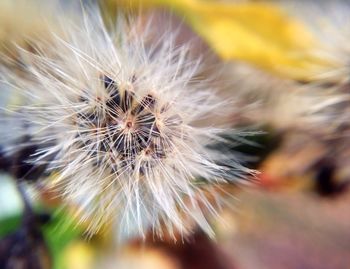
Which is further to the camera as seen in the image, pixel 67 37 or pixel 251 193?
pixel 251 193

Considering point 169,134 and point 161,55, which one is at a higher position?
point 161,55

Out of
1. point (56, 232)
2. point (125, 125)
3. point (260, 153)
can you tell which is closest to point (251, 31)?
point (260, 153)

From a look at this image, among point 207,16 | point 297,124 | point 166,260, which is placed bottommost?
point 166,260

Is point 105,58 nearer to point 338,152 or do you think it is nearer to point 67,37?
point 67,37

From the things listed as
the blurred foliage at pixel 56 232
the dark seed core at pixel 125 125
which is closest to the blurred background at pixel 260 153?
the blurred foliage at pixel 56 232

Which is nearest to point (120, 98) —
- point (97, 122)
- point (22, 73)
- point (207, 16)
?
point (97, 122)

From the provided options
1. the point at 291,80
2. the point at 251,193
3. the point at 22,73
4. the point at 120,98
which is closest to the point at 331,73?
the point at 291,80
